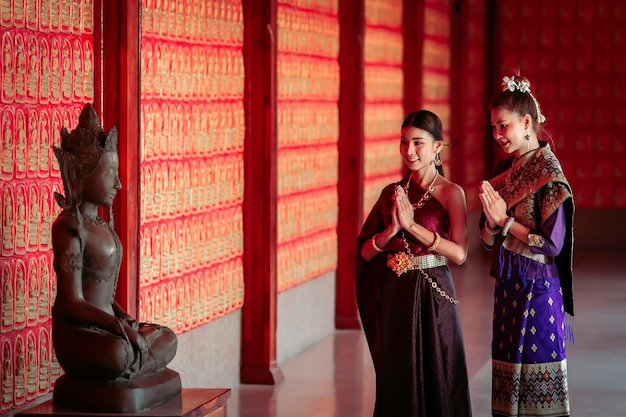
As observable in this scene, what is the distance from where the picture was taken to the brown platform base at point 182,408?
3.55m

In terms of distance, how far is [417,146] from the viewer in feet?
15.5

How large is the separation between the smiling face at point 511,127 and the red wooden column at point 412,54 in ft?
18.2

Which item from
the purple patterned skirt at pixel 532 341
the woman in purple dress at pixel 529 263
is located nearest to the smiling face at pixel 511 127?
the woman in purple dress at pixel 529 263

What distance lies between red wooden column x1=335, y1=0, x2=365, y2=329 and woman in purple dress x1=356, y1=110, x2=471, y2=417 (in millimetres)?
3530

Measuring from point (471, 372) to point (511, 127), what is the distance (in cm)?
248

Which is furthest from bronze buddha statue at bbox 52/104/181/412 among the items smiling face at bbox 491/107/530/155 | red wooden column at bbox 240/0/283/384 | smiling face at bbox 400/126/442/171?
red wooden column at bbox 240/0/283/384

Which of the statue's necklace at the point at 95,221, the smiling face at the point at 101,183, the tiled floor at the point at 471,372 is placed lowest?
the tiled floor at the point at 471,372

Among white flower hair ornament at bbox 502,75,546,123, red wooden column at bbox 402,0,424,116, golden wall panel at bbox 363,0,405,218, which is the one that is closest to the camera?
white flower hair ornament at bbox 502,75,546,123

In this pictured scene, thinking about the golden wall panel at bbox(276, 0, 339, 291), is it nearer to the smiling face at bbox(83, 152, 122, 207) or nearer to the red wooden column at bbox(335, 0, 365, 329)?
the red wooden column at bbox(335, 0, 365, 329)

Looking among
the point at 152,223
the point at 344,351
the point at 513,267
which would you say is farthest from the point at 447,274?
the point at 344,351

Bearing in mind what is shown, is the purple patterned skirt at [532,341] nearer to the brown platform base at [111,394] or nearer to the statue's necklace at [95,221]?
the brown platform base at [111,394]

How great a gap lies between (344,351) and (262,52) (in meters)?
2.16

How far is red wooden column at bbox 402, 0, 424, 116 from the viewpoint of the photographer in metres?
10.4

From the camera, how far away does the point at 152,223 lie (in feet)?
17.8
